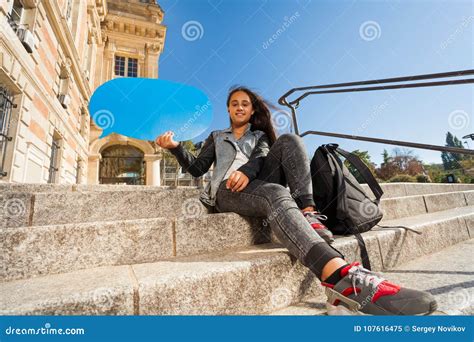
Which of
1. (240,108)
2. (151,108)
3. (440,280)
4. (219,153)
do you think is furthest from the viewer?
(151,108)

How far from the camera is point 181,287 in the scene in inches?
40.3

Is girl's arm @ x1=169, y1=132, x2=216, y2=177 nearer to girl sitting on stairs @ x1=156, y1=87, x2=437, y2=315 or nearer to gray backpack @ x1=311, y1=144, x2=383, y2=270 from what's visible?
girl sitting on stairs @ x1=156, y1=87, x2=437, y2=315

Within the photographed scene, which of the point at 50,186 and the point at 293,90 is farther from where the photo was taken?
the point at 293,90

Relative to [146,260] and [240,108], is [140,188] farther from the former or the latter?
[146,260]

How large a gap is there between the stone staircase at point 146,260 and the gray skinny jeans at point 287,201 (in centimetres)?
13

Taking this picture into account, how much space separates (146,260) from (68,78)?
10.3 m

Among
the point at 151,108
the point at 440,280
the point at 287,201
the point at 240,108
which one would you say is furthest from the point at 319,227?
the point at 151,108

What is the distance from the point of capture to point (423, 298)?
1018 mm

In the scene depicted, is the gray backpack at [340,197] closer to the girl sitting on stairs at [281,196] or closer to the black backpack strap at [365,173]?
the black backpack strap at [365,173]

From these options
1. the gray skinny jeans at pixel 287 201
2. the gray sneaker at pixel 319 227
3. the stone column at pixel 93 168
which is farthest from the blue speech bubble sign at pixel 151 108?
the stone column at pixel 93 168

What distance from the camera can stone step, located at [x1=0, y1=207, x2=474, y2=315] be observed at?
0.87 metres
